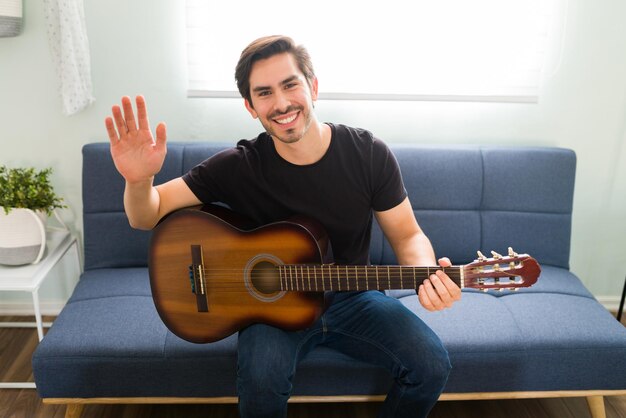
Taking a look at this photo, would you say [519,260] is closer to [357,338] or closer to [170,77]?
[357,338]

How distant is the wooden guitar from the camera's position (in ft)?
4.90

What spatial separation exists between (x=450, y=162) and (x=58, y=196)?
1.65m

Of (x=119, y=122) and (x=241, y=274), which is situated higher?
(x=119, y=122)

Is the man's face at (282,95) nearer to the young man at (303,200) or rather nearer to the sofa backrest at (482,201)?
the young man at (303,200)

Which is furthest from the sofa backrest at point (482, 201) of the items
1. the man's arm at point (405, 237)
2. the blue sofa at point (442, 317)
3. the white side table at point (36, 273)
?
the man's arm at point (405, 237)

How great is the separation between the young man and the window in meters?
0.61

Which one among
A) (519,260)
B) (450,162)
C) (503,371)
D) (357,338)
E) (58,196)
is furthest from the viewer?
(58,196)

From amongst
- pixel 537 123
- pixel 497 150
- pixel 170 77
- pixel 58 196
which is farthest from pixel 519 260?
pixel 58 196

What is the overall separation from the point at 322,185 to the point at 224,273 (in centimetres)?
39

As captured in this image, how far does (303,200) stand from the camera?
165 cm

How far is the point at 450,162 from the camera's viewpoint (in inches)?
84.9

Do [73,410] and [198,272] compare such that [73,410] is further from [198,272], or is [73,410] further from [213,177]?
[213,177]

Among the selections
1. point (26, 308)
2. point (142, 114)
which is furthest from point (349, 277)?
point (26, 308)

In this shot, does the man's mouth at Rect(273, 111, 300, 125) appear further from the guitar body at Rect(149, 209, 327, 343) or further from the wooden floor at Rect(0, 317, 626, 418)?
the wooden floor at Rect(0, 317, 626, 418)
